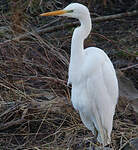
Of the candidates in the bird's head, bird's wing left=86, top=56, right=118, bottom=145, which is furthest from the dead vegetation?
the bird's head

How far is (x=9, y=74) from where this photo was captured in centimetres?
325

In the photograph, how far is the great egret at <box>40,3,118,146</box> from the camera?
8.30ft

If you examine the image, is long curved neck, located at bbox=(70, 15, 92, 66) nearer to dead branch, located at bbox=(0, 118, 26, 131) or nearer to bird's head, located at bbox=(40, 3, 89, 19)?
bird's head, located at bbox=(40, 3, 89, 19)

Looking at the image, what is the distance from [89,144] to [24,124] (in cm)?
54

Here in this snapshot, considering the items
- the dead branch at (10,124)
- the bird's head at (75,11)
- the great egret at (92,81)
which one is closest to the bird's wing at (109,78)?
the great egret at (92,81)

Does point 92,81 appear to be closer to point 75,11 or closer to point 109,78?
point 109,78

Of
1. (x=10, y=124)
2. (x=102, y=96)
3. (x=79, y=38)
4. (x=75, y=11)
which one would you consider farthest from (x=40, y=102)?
(x=75, y=11)

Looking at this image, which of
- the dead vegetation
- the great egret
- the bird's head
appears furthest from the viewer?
the dead vegetation

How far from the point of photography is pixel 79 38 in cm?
251

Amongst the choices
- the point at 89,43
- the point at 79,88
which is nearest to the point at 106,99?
the point at 79,88

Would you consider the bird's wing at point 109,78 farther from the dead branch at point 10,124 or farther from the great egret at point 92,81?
the dead branch at point 10,124

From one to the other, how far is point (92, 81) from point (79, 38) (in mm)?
287

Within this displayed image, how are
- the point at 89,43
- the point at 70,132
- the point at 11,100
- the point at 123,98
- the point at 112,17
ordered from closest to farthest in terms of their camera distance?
the point at 70,132 < the point at 11,100 < the point at 123,98 < the point at 89,43 < the point at 112,17

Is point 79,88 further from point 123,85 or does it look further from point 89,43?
point 89,43
